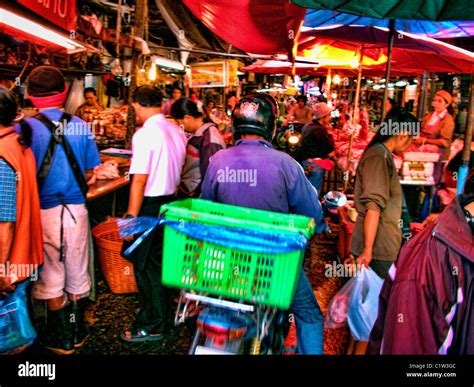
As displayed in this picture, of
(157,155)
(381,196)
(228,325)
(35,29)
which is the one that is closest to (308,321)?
(228,325)

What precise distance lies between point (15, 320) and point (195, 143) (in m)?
2.61

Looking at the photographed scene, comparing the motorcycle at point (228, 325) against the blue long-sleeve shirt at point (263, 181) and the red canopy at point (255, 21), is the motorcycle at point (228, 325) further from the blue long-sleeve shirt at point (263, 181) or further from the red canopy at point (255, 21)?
the red canopy at point (255, 21)

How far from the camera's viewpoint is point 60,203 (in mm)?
3891

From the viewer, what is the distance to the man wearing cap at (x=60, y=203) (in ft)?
12.3

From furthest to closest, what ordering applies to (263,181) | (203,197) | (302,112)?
(302,112) → (203,197) → (263,181)

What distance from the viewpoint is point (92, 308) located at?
5.01m

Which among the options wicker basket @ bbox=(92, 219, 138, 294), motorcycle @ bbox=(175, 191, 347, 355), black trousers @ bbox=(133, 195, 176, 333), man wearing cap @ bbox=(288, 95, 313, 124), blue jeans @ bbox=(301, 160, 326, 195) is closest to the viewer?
motorcycle @ bbox=(175, 191, 347, 355)

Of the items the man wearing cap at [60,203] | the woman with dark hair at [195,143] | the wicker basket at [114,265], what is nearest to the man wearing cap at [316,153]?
the woman with dark hair at [195,143]

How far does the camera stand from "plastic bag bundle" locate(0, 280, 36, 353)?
10.9 feet

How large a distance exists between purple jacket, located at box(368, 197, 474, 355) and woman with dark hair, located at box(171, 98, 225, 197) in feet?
10.8

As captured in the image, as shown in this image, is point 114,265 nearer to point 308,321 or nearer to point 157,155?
point 157,155

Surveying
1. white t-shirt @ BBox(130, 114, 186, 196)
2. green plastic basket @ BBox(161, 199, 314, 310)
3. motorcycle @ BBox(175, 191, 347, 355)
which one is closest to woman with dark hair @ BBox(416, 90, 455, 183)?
white t-shirt @ BBox(130, 114, 186, 196)

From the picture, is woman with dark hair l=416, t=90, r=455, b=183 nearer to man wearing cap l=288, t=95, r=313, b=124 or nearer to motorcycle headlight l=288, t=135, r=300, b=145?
motorcycle headlight l=288, t=135, r=300, b=145

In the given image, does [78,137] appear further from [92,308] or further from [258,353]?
[258,353]
